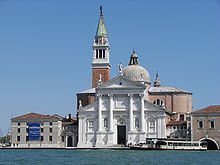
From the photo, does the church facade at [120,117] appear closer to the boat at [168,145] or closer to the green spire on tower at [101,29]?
the boat at [168,145]

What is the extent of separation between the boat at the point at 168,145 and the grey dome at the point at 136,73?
16.3 meters

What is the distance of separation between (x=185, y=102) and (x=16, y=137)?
82.2 ft

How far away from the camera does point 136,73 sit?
78.4m

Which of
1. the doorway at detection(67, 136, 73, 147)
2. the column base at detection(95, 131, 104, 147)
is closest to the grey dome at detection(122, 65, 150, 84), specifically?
the column base at detection(95, 131, 104, 147)

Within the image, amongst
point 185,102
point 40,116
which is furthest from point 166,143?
point 40,116

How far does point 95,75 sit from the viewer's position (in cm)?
8350

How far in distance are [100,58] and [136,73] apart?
8251mm

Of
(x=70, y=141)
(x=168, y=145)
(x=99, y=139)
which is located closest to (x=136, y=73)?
(x=99, y=139)

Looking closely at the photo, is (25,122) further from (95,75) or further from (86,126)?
(95,75)

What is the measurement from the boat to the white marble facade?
4.71 m

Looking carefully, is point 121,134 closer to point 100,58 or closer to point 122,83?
point 122,83

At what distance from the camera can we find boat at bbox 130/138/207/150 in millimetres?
62188

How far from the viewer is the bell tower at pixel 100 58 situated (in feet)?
274

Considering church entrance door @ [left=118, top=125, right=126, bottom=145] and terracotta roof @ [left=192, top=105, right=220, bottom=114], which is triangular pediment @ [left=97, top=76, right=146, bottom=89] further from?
terracotta roof @ [left=192, top=105, right=220, bottom=114]
